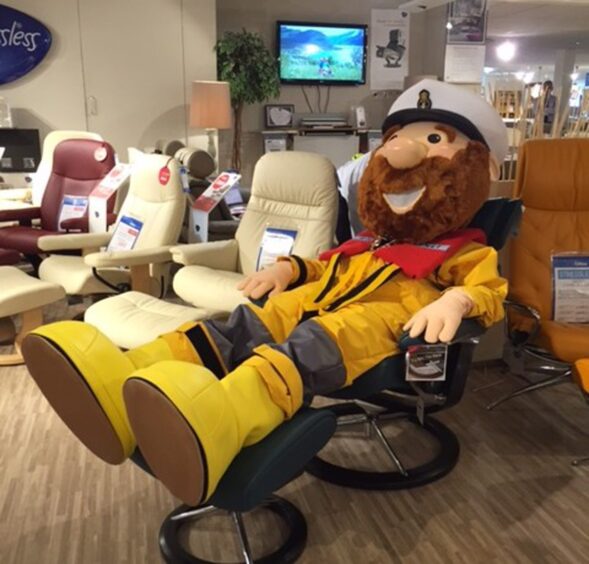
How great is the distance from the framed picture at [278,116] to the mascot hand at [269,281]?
4799 mm

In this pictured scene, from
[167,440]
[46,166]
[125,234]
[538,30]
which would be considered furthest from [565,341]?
[538,30]

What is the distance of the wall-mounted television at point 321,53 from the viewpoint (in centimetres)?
650

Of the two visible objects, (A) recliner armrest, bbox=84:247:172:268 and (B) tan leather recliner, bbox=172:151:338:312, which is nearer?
(B) tan leather recliner, bbox=172:151:338:312

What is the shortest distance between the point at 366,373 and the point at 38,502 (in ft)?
3.52

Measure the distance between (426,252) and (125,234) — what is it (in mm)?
1898

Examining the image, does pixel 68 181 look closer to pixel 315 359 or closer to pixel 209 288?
pixel 209 288

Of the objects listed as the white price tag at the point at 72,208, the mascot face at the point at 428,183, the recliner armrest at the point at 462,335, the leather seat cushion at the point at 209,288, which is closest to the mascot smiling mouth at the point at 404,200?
the mascot face at the point at 428,183

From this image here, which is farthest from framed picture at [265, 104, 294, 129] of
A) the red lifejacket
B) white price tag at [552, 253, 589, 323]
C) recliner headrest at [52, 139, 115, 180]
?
the red lifejacket

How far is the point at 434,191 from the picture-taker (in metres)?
1.90

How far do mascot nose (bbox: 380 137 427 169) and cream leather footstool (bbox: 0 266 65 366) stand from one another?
171 cm

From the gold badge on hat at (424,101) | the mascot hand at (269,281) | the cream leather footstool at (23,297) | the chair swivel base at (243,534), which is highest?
the gold badge on hat at (424,101)

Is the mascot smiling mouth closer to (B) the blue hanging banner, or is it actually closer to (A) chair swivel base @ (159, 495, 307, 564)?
(A) chair swivel base @ (159, 495, 307, 564)

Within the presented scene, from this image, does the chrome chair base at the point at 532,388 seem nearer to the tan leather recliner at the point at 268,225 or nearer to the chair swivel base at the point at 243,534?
the tan leather recliner at the point at 268,225

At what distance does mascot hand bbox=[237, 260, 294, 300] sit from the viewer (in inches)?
81.3
